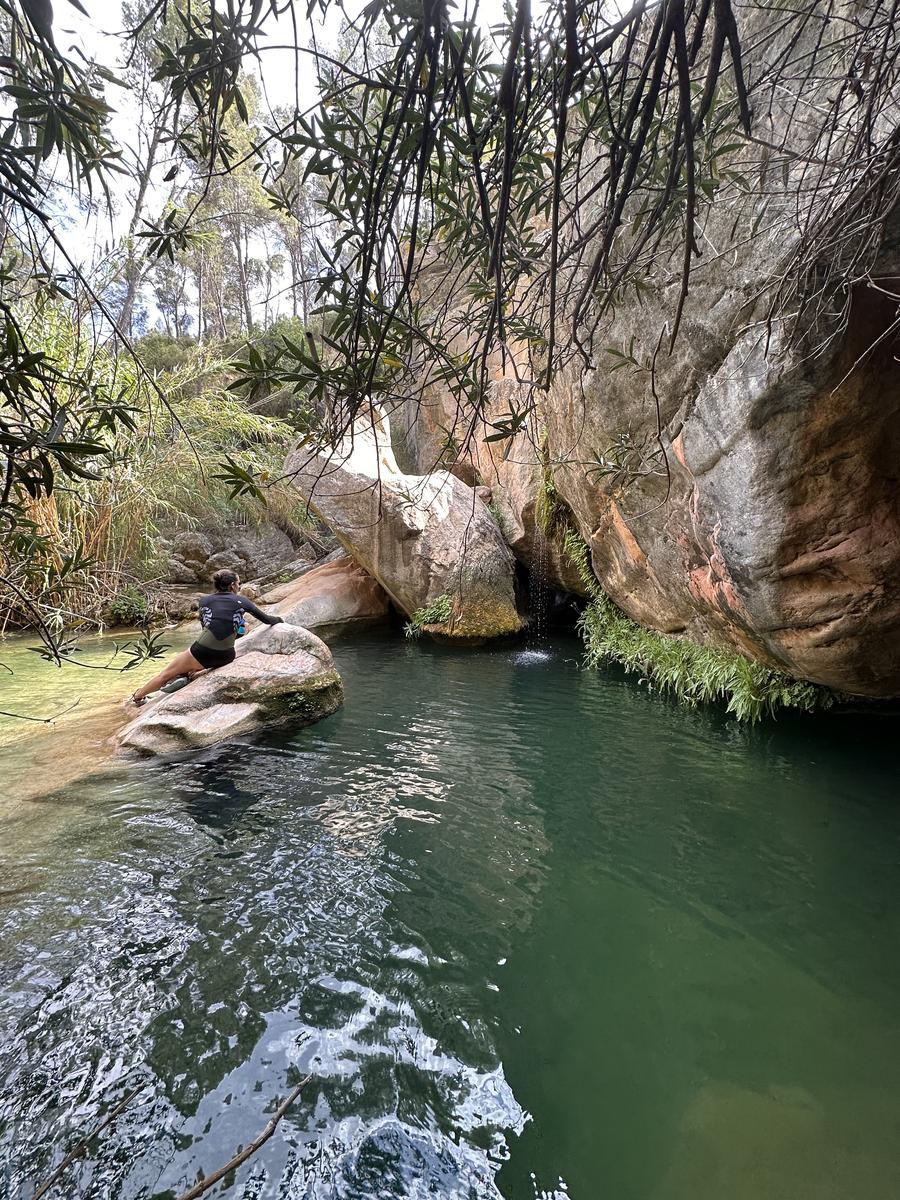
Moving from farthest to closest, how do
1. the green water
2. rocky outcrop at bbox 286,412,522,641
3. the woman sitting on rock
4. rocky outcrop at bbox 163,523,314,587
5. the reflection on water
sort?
rocky outcrop at bbox 163,523,314,587 < rocky outcrop at bbox 286,412,522,641 < the woman sitting on rock < the reflection on water < the green water

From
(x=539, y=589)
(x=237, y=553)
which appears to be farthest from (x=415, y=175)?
(x=237, y=553)

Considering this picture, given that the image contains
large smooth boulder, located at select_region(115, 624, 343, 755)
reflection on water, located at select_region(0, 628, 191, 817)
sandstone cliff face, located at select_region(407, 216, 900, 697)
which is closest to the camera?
sandstone cliff face, located at select_region(407, 216, 900, 697)

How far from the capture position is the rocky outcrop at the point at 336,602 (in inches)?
443

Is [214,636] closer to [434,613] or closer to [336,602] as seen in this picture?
[434,613]

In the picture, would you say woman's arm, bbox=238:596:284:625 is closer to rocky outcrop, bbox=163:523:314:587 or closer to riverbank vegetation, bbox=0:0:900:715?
riverbank vegetation, bbox=0:0:900:715

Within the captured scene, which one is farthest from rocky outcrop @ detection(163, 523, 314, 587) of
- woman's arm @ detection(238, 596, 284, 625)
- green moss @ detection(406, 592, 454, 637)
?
woman's arm @ detection(238, 596, 284, 625)

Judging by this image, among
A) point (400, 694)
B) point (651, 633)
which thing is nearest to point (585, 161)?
point (651, 633)

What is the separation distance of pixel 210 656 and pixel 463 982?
175 inches

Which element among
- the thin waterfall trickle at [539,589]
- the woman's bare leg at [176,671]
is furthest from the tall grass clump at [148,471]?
the thin waterfall trickle at [539,589]

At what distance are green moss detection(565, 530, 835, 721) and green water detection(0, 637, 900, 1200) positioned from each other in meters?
1.00

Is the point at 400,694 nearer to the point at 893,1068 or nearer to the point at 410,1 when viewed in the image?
the point at 893,1068

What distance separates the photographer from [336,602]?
38.1ft

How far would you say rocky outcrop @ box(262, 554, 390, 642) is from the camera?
11.3 metres

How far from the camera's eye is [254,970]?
99.0 inches
